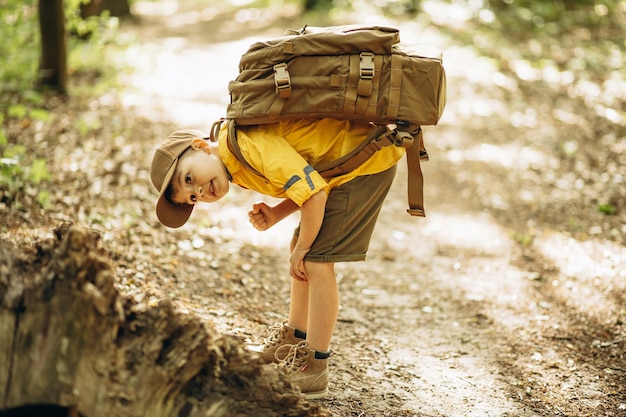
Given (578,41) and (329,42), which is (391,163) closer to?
(329,42)

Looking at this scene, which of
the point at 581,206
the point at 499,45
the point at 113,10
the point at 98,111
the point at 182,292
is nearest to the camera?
the point at 182,292

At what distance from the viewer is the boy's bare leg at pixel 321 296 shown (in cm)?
310

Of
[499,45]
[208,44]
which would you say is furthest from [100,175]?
[499,45]

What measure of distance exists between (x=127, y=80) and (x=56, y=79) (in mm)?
1522

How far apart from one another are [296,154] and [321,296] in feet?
2.51

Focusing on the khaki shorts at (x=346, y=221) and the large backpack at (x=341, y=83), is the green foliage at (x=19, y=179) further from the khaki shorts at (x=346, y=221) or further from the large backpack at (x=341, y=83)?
the khaki shorts at (x=346, y=221)

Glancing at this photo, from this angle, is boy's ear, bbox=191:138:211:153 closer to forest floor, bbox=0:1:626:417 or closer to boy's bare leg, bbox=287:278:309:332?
forest floor, bbox=0:1:626:417

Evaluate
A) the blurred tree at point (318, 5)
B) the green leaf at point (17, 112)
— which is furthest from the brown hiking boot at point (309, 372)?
the blurred tree at point (318, 5)

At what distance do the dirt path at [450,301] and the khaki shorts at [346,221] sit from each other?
83 centimetres

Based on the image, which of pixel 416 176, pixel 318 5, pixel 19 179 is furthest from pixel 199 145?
pixel 318 5

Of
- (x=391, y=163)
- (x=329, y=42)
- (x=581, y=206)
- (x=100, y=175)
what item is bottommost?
(x=581, y=206)

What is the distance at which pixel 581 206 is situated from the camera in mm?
6531

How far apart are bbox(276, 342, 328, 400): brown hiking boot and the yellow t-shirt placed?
34.2 inches

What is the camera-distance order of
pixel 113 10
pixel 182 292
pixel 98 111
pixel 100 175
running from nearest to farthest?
pixel 182 292
pixel 100 175
pixel 98 111
pixel 113 10
